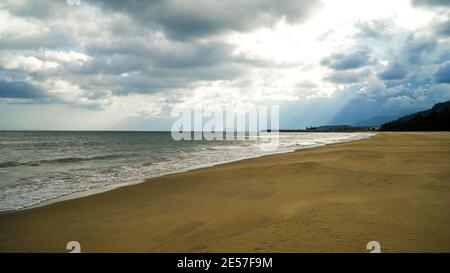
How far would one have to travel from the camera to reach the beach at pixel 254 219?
562 cm

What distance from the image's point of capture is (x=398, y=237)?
5.60m

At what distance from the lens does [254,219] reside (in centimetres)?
717

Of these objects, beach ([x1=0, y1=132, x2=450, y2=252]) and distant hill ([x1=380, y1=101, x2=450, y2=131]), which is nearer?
beach ([x1=0, y1=132, x2=450, y2=252])

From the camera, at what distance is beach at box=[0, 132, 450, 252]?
562cm

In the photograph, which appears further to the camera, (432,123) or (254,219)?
(432,123)

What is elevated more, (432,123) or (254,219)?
(432,123)

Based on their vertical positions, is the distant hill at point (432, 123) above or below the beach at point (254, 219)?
above

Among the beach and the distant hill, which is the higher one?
the distant hill

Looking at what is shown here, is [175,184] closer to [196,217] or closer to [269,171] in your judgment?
[269,171]

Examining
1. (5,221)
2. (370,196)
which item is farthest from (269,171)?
(5,221)

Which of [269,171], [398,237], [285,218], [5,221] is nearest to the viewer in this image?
[398,237]

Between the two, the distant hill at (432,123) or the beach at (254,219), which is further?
the distant hill at (432,123)
